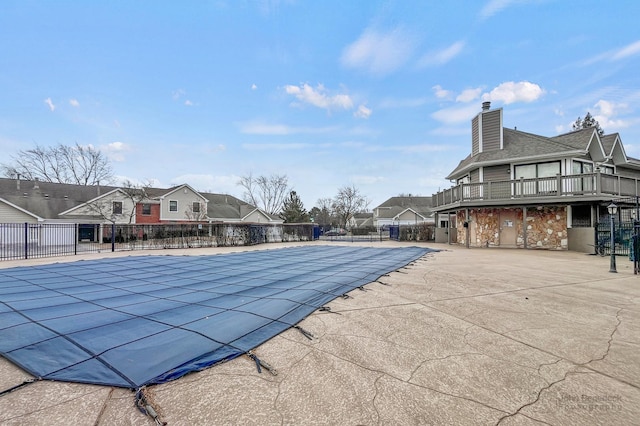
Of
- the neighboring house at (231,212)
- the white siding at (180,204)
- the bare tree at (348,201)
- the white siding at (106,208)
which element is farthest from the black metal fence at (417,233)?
the white siding at (106,208)

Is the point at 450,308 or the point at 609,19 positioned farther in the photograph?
the point at 609,19

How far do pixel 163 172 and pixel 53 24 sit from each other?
27.1 metres

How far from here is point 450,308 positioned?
4367 mm

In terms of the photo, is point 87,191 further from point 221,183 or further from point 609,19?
point 609,19

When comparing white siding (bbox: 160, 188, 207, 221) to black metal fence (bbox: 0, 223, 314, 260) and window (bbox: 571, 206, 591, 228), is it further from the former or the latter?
window (bbox: 571, 206, 591, 228)

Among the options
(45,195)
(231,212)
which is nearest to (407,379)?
(231,212)

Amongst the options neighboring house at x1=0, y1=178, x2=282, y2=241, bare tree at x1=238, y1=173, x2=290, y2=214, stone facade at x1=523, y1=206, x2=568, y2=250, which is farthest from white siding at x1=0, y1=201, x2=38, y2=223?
stone facade at x1=523, y1=206, x2=568, y2=250

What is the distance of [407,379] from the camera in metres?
2.33

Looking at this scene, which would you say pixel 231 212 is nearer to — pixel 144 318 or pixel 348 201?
pixel 348 201

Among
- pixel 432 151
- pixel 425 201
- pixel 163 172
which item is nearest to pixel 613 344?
pixel 432 151

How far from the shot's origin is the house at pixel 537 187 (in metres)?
13.5

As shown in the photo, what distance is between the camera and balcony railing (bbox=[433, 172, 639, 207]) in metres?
13.2

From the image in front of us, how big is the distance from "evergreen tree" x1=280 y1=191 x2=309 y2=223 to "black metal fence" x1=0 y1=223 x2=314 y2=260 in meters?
16.7

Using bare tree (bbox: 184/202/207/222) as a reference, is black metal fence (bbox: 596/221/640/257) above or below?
below
